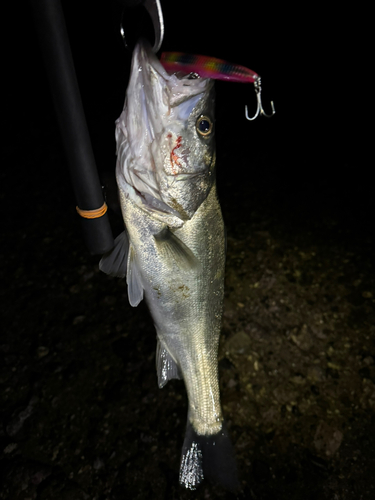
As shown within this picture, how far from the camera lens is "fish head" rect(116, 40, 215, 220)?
1.10m

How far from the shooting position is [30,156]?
13.9 feet

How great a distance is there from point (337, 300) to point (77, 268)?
6.59ft

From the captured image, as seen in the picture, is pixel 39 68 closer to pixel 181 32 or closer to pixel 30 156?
pixel 181 32

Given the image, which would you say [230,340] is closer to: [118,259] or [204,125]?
[118,259]

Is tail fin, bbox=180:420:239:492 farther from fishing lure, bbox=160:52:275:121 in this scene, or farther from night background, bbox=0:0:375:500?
fishing lure, bbox=160:52:275:121

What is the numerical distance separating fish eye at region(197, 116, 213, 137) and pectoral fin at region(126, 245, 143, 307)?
47cm

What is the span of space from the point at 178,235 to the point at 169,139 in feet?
1.12

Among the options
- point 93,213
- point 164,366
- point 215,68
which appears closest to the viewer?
point 215,68

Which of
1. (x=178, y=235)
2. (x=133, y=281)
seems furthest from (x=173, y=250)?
(x=133, y=281)

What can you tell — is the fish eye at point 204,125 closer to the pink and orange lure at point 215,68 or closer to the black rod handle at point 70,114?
the pink and orange lure at point 215,68

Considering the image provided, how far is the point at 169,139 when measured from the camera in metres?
1.17

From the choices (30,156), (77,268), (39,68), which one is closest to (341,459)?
(77,268)

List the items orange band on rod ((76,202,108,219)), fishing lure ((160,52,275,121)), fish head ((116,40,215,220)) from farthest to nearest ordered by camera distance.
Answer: orange band on rod ((76,202,108,219)) < fish head ((116,40,215,220)) < fishing lure ((160,52,275,121))

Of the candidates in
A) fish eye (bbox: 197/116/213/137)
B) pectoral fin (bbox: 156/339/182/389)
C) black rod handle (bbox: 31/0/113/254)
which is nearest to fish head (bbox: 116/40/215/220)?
fish eye (bbox: 197/116/213/137)
